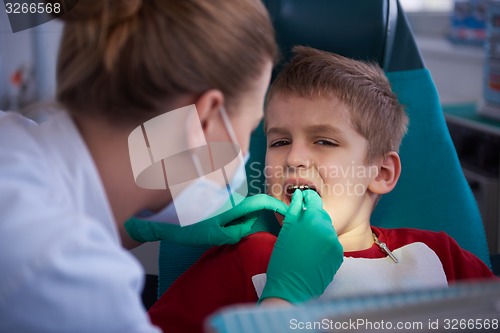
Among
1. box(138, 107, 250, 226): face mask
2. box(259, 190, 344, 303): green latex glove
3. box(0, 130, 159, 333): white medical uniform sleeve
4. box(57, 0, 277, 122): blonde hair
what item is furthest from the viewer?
box(259, 190, 344, 303): green latex glove

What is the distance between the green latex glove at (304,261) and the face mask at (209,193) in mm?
149

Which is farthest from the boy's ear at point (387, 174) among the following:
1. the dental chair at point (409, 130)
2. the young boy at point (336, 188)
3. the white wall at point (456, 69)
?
the white wall at point (456, 69)

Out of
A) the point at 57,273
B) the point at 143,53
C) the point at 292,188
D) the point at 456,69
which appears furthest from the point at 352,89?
the point at 456,69

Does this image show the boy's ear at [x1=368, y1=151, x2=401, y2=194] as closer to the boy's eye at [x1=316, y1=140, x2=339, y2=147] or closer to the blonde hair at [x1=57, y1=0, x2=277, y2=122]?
the boy's eye at [x1=316, y1=140, x2=339, y2=147]

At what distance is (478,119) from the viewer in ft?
8.45

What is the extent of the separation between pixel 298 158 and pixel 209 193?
0.23 m

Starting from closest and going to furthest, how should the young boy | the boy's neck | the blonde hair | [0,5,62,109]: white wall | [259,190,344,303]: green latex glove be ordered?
the blonde hair
[259,190,344,303]: green latex glove
the young boy
the boy's neck
[0,5,62,109]: white wall

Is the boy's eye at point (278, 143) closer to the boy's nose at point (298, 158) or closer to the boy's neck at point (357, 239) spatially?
the boy's nose at point (298, 158)

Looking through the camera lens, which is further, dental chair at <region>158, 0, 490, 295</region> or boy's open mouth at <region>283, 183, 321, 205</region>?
dental chair at <region>158, 0, 490, 295</region>

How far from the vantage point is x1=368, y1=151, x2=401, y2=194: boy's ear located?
58.1 inches

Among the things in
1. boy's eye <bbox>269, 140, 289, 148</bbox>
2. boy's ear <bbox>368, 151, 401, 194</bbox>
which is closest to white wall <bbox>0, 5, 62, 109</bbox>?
boy's eye <bbox>269, 140, 289, 148</bbox>

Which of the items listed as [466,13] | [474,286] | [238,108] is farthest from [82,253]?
[466,13]

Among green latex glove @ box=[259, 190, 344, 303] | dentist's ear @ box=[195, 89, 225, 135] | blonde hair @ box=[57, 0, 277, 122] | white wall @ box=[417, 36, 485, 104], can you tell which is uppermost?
blonde hair @ box=[57, 0, 277, 122]

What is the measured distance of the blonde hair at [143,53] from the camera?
0.87m
